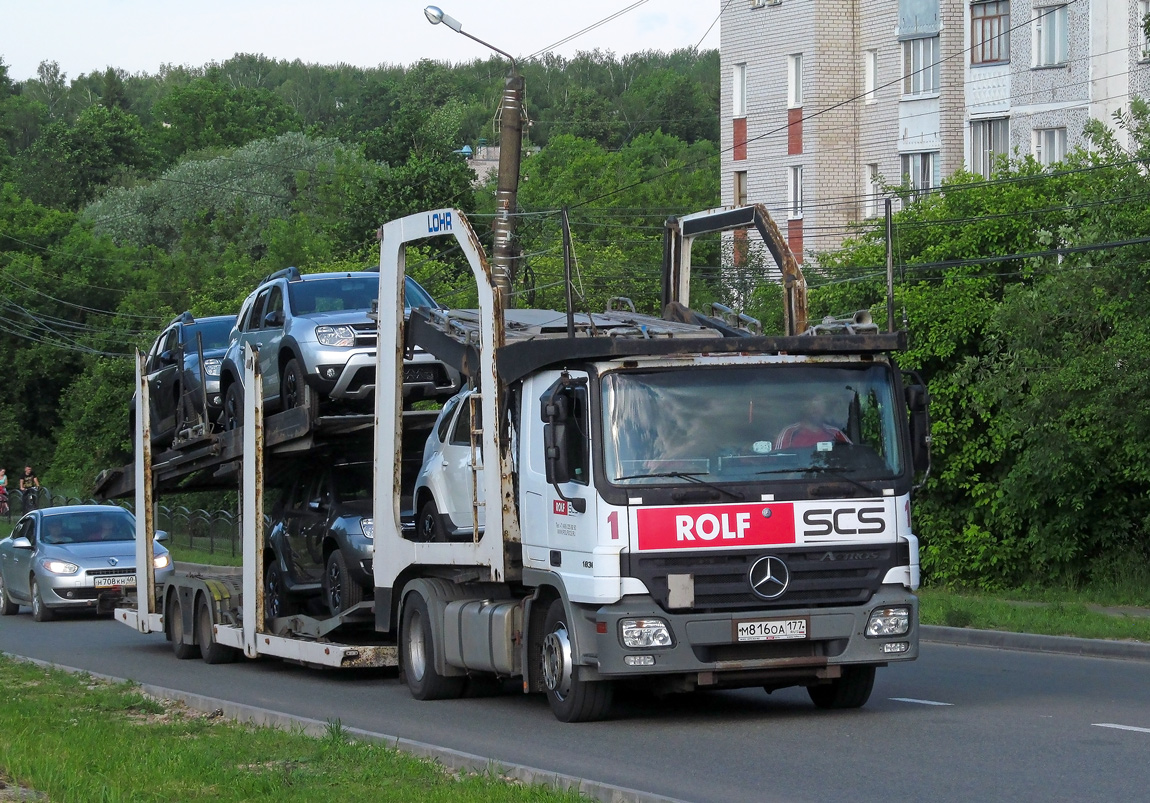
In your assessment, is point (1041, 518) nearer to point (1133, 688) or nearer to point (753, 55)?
point (1133, 688)

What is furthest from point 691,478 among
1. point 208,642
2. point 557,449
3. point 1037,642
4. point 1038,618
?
point 1038,618

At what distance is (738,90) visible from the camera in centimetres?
5547

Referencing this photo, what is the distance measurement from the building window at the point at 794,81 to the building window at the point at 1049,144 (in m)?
11.1

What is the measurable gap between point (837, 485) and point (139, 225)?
69553mm

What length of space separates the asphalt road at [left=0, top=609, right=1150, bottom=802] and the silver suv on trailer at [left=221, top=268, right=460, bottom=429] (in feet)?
8.05

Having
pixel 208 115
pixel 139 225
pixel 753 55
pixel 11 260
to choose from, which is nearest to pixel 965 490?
pixel 753 55

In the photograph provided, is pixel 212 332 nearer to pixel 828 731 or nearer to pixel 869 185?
pixel 828 731

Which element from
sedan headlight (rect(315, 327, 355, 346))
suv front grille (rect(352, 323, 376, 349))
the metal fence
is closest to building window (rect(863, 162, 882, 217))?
the metal fence

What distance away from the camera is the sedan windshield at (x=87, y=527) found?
24.4 metres

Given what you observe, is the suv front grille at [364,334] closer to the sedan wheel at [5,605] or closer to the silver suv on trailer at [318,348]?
the silver suv on trailer at [318,348]

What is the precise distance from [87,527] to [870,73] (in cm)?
3462

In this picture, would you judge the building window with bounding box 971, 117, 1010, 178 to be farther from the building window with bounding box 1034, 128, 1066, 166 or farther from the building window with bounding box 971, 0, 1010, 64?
the building window with bounding box 971, 0, 1010, 64

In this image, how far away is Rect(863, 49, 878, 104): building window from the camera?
172 feet

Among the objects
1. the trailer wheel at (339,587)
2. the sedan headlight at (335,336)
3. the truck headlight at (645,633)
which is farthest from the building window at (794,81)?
the truck headlight at (645,633)
